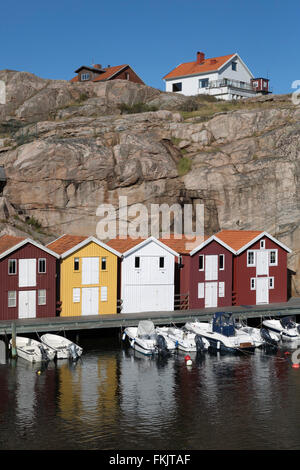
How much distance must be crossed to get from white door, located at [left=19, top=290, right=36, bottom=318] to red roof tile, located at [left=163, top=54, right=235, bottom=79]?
64.5 m

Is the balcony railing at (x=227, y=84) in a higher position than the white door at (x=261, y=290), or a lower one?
higher

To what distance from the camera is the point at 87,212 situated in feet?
241

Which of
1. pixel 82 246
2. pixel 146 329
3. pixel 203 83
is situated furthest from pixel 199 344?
pixel 203 83

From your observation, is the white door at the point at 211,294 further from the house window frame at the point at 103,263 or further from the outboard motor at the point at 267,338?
the house window frame at the point at 103,263

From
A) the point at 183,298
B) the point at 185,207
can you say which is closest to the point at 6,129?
the point at 185,207

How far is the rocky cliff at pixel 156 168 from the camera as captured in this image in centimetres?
7331

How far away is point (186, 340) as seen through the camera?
52312mm

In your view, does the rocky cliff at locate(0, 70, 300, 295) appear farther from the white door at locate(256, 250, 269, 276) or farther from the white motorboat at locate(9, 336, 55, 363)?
the white motorboat at locate(9, 336, 55, 363)

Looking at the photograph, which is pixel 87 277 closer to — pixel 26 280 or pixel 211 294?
pixel 26 280

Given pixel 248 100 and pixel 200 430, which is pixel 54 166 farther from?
pixel 200 430

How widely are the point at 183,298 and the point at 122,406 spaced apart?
2523 cm

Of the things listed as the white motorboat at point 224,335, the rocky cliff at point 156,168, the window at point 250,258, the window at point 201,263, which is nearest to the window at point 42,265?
the rocky cliff at point 156,168

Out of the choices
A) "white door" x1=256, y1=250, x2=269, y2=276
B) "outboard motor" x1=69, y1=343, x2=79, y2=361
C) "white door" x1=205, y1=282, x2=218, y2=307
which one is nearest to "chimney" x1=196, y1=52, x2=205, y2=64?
"white door" x1=256, y1=250, x2=269, y2=276

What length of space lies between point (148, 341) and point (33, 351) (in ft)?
32.0
